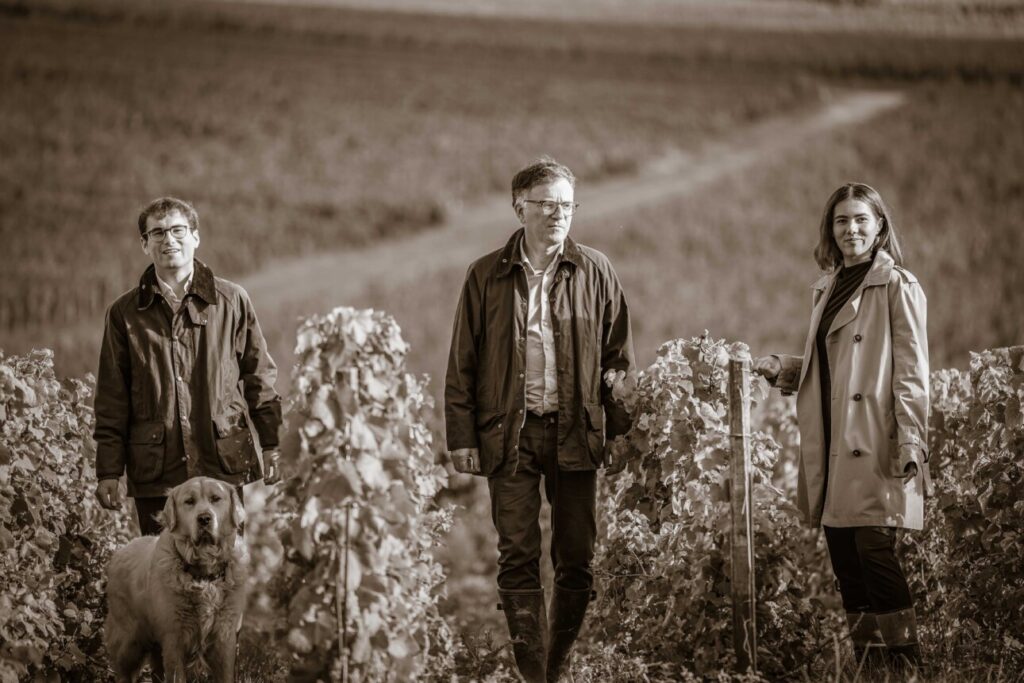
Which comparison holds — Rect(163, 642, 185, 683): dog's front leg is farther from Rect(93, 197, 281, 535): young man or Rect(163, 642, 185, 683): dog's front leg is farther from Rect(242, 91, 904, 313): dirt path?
Rect(242, 91, 904, 313): dirt path

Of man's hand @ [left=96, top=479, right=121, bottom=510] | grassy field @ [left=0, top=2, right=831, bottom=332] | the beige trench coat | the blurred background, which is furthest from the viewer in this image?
grassy field @ [left=0, top=2, right=831, bottom=332]

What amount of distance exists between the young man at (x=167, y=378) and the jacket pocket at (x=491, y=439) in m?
0.90

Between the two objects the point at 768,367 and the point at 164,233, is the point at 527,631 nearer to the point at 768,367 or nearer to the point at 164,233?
the point at 768,367

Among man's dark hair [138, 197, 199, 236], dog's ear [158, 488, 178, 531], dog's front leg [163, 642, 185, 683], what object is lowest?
dog's front leg [163, 642, 185, 683]

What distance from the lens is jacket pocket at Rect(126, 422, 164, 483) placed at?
15.2 ft

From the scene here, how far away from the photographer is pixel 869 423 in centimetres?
434

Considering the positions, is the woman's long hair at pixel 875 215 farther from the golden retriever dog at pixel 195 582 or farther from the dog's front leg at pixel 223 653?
the dog's front leg at pixel 223 653

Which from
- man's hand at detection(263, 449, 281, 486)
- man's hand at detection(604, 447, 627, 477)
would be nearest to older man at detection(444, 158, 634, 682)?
man's hand at detection(604, 447, 627, 477)

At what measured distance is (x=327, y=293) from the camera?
904 inches

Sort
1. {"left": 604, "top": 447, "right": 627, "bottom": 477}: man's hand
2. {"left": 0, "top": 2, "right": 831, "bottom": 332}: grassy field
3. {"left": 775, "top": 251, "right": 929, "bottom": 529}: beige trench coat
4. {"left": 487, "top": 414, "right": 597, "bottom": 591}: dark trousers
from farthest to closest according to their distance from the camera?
{"left": 0, "top": 2, "right": 831, "bottom": 332}: grassy field < {"left": 604, "top": 447, "right": 627, "bottom": 477}: man's hand < {"left": 487, "top": 414, "right": 597, "bottom": 591}: dark trousers < {"left": 775, "top": 251, "right": 929, "bottom": 529}: beige trench coat

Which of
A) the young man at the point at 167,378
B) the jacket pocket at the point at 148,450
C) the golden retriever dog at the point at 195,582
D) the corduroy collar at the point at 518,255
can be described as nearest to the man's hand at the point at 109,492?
the young man at the point at 167,378

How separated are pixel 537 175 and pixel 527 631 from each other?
1826mm

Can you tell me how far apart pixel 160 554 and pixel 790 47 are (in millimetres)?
17159

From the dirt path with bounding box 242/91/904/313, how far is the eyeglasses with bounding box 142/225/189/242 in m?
17.1
